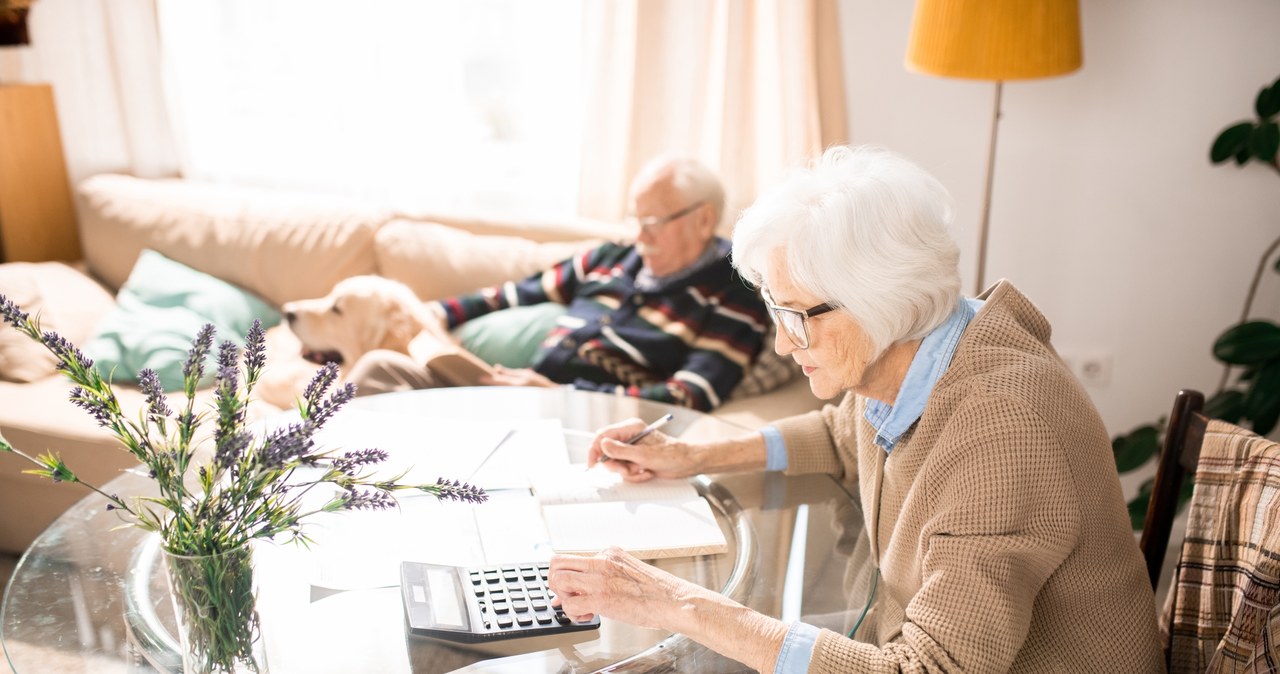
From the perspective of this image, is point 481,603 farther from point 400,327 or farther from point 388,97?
point 388,97

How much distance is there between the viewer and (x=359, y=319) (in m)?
2.61

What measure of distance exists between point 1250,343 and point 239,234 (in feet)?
8.65

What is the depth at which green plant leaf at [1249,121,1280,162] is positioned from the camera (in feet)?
8.04

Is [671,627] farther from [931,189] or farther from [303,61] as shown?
[303,61]

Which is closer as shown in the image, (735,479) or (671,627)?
(671,627)

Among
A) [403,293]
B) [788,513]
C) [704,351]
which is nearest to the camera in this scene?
[788,513]

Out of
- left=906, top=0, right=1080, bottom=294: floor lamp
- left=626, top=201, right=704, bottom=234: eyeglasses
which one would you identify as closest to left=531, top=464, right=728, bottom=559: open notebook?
left=626, top=201, right=704, bottom=234: eyeglasses

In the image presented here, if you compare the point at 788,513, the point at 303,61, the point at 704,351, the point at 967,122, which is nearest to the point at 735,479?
the point at 788,513

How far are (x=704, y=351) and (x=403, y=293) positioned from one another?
77 centimetres

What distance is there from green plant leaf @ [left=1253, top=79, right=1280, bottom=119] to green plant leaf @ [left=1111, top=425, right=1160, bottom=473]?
0.78 meters

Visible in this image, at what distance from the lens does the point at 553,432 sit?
5.88 feet

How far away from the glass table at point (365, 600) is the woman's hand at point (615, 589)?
0.15ft

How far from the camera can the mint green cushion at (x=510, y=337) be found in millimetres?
2719

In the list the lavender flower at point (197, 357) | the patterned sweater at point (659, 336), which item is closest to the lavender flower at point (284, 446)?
the lavender flower at point (197, 357)
